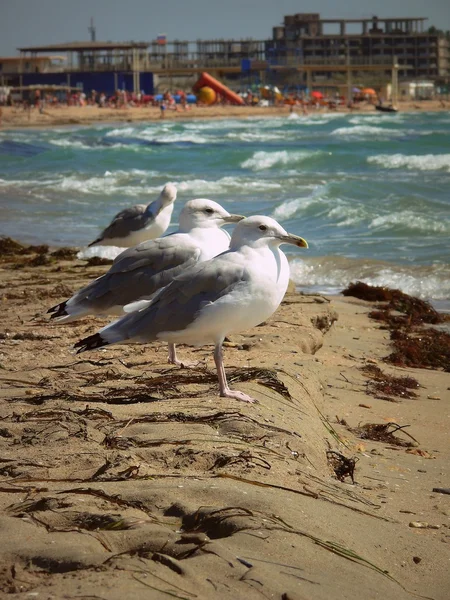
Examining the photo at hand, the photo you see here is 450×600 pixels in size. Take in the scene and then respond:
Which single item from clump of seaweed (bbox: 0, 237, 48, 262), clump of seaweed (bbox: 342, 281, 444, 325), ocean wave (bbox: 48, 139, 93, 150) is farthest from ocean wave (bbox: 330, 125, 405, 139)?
clump of seaweed (bbox: 342, 281, 444, 325)

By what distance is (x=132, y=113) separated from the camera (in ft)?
227

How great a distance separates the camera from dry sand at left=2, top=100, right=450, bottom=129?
6066cm

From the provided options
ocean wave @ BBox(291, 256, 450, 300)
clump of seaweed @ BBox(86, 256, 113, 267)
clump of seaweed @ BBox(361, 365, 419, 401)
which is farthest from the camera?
ocean wave @ BBox(291, 256, 450, 300)

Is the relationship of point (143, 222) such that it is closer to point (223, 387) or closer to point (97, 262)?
point (97, 262)

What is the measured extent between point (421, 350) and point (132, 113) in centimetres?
6338

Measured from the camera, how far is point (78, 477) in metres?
3.67

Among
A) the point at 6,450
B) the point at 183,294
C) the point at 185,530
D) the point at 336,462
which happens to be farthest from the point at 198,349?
the point at 185,530

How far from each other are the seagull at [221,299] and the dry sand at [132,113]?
53613 mm

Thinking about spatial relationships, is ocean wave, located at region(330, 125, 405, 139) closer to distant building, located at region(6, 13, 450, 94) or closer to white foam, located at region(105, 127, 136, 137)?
white foam, located at region(105, 127, 136, 137)

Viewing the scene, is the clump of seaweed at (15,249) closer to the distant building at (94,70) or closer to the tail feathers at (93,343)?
the tail feathers at (93,343)

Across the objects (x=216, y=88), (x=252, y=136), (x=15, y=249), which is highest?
(x=216, y=88)

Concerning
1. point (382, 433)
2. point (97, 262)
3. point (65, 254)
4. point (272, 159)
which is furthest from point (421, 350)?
point (272, 159)

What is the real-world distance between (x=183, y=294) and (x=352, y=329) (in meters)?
3.64

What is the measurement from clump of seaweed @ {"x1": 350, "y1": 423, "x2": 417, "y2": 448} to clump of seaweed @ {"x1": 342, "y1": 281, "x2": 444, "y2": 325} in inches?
126
